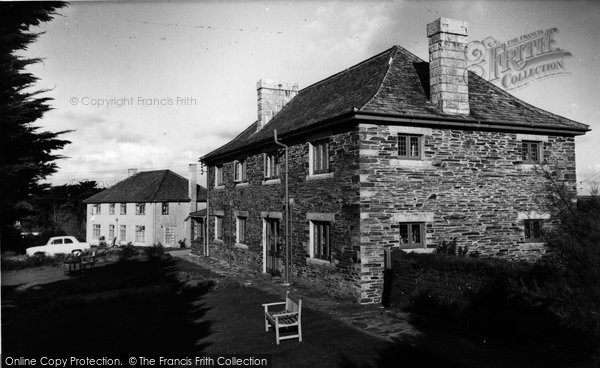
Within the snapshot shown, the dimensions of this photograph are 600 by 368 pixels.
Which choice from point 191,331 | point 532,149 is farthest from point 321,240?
point 532,149

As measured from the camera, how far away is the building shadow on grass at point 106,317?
8922 millimetres

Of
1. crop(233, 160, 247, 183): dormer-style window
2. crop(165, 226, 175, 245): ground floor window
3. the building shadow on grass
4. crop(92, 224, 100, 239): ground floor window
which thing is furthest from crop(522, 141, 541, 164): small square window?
crop(92, 224, 100, 239): ground floor window

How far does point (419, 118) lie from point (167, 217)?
30176 millimetres

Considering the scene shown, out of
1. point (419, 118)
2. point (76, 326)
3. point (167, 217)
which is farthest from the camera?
point (167, 217)

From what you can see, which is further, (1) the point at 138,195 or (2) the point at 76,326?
(1) the point at 138,195

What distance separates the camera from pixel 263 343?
857 cm

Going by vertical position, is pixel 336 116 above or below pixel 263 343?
above

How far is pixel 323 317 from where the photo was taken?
10.3 meters

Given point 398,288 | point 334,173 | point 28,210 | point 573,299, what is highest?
point 334,173

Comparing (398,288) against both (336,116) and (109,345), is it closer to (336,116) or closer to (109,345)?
(336,116)

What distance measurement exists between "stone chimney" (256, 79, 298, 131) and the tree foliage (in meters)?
11.4

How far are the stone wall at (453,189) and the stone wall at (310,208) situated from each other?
1.50 feet

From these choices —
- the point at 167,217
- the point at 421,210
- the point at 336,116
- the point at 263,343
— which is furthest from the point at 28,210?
the point at 167,217

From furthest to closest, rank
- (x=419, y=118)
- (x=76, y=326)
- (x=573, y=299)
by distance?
1. (x=419, y=118)
2. (x=76, y=326)
3. (x=573, y=299)
